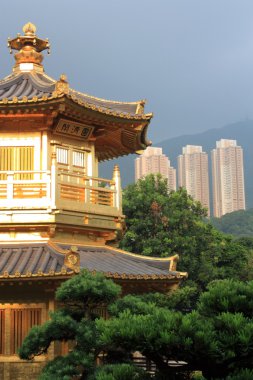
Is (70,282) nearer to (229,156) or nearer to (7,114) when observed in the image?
(7,114)

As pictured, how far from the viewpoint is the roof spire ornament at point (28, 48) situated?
15.8m

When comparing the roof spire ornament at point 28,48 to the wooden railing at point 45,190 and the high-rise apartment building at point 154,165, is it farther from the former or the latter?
the high-rise apartment building at point 154,165

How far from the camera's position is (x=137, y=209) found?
3341 cm

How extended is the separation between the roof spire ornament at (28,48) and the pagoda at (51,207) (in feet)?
2.46

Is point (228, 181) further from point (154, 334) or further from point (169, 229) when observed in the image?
point (154, 334)

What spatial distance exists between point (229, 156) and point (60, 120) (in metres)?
107

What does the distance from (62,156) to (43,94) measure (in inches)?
65.8

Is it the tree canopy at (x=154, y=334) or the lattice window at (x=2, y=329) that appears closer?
the tree canopy at (x=154, y=334)

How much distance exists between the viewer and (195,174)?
367ft

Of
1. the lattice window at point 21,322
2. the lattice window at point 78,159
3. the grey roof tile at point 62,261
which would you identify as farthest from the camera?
the lattice window at point 78,159

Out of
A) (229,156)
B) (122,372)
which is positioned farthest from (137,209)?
(229,156)

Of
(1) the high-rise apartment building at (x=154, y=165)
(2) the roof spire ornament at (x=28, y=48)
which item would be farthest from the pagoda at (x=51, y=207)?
(1) the high-rise apartment building at (x=154, y=165)

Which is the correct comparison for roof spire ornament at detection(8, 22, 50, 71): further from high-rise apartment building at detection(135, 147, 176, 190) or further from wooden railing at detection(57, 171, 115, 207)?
high-rise apartment building at detection(135, 147, 176, 190)

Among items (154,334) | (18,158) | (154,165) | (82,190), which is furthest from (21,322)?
(154,165)
